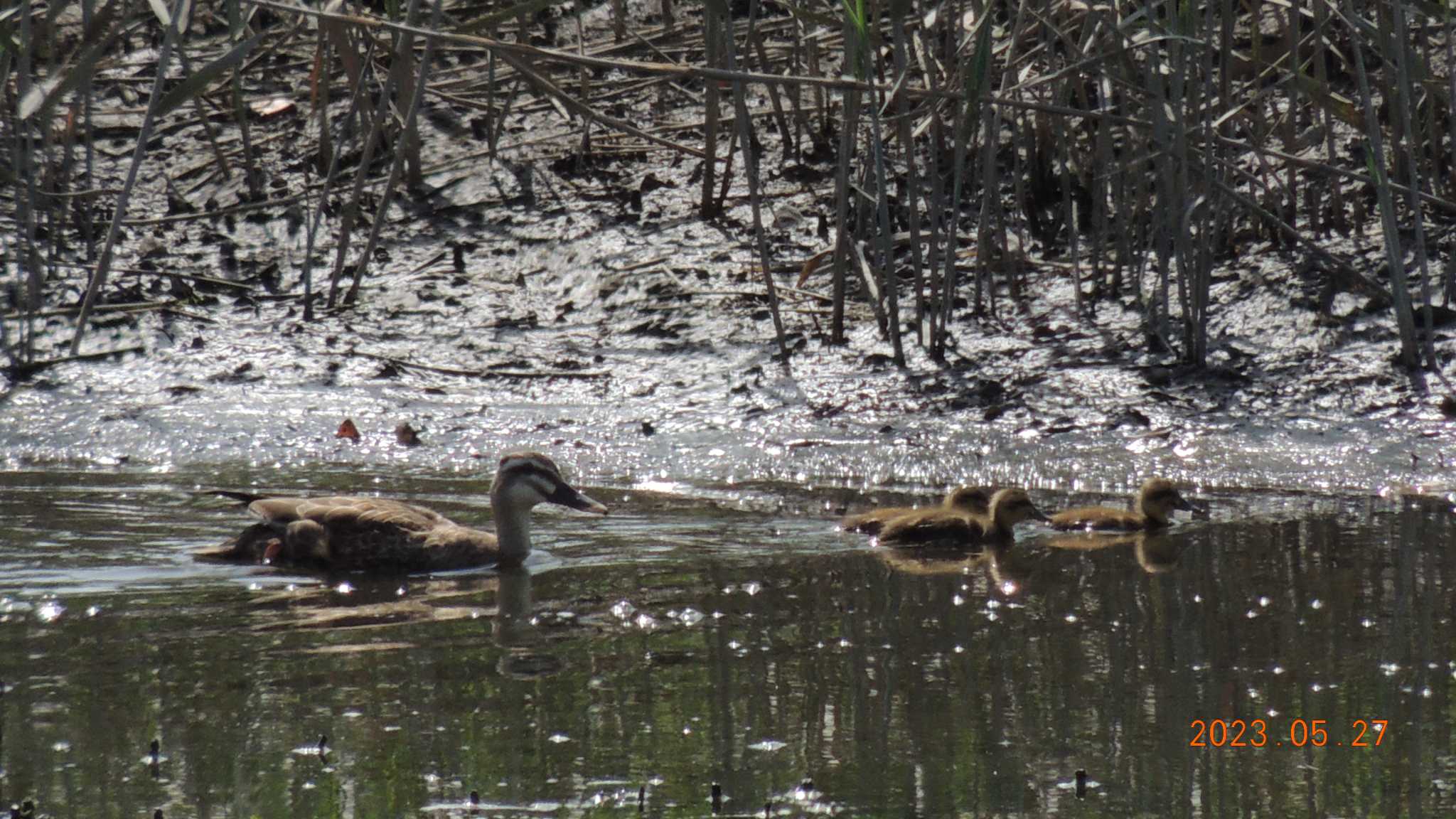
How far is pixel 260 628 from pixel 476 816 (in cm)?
208

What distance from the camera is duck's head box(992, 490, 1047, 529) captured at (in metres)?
7.47

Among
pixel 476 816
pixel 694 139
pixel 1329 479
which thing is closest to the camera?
pixel 476 816

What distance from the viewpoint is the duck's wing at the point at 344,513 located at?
23.0 feet

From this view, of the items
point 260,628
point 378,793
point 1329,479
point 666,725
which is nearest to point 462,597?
point 260,628

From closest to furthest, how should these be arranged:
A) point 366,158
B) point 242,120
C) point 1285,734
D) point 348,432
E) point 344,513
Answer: point 1285,734 → point 344,513 → point 242,120 → point 366,158 → point 348,432

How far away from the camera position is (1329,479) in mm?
8203

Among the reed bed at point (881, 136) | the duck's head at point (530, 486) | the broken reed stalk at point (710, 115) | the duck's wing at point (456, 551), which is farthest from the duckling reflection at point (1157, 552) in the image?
the broken reed stalk at point (710, 115)

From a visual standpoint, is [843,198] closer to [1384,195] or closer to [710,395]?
[710,395]

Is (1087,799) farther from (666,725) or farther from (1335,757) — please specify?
(666,725)

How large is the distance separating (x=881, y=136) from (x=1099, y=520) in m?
2.47

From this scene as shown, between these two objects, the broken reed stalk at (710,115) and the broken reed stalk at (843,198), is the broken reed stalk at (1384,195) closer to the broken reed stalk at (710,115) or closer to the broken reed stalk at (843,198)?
the broken reed stalk at (843,198)

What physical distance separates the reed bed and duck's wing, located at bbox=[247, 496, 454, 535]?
3.74 ft

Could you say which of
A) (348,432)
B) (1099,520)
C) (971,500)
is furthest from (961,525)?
(348,432)

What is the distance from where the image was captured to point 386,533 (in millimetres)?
7020
